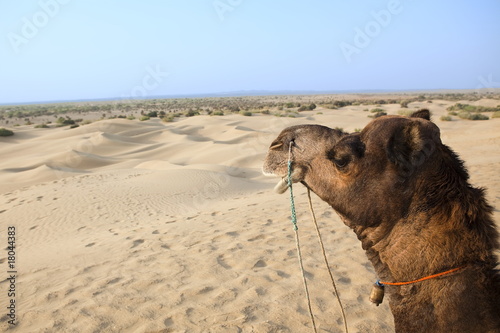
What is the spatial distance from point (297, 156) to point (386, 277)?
906mm

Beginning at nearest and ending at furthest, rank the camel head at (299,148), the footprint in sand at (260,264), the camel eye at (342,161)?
the camel eye at (342,161), the camel head at (299,148), the footprint in sand at (260,264)

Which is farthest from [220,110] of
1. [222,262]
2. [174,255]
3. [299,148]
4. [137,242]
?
[299,148]

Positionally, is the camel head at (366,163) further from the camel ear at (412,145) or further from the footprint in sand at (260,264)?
the footprint in sand at (260,264)

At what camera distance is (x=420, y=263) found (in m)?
1.94

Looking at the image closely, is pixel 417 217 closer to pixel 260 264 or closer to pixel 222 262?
pixel 260 264

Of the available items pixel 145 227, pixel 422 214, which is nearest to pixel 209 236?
pixel 145 227

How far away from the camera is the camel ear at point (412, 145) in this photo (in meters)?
1.88

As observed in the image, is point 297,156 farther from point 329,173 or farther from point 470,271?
point 470,271

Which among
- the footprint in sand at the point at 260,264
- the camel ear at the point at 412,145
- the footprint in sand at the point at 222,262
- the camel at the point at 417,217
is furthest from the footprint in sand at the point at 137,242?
the camel ear at the point at 412,145

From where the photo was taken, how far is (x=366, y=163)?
2.06 m

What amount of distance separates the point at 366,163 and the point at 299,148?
0.44m

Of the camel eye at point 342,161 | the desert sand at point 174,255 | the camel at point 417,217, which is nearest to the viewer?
the camel at point 417,217

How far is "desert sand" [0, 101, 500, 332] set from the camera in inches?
161

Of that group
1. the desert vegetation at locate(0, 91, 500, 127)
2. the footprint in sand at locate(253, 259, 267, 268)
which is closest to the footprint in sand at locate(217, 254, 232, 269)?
the footprint in sand at locate(253, 259, 267, 268)
